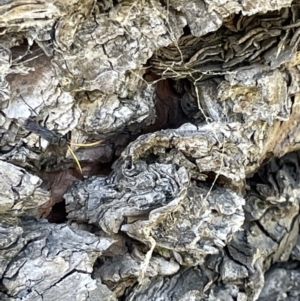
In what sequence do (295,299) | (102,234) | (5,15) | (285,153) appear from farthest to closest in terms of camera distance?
(295,299) → (285,153) → (102,234) → (5,15)

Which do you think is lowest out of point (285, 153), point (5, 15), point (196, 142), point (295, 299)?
point (295, 299)

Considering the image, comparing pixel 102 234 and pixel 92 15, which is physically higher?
pixel 92 15

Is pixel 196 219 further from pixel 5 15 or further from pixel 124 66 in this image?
pixel 5 15

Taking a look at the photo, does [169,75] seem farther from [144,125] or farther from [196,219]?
[196,219]

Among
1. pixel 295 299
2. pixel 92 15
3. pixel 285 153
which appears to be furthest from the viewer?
pixel 295 299

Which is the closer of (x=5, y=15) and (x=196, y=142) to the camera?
(x=5, y=15)

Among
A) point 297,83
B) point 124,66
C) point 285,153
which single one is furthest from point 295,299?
point 124,66

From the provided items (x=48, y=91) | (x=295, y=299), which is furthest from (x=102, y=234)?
(x=295, y=299)
